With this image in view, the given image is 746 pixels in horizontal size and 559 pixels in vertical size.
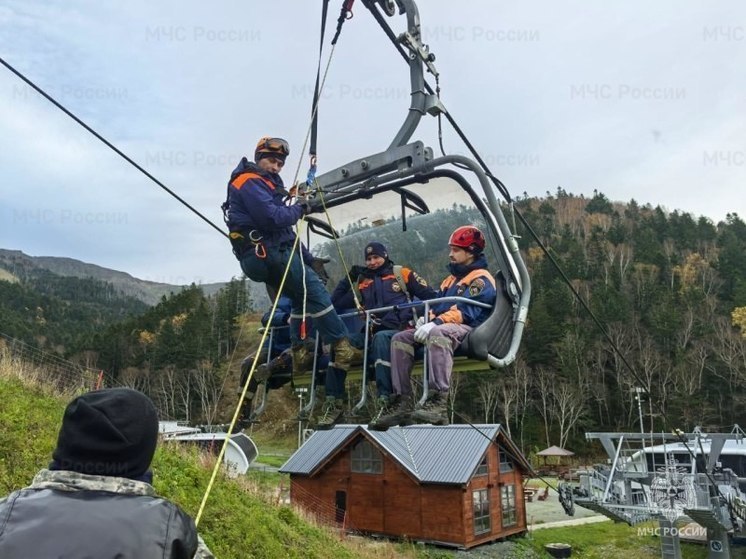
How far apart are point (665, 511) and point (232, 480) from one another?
1314 cm

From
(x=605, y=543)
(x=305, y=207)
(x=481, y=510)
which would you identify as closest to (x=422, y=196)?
(x=305, y=207)

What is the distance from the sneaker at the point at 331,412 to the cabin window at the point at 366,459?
20.3m

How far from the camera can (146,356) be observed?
211 feet

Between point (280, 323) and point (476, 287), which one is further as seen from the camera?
point (280, 323)

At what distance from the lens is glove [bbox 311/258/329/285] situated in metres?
6.36

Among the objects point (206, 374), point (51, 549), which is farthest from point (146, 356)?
point (51, 549)

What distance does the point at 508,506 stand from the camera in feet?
87.2

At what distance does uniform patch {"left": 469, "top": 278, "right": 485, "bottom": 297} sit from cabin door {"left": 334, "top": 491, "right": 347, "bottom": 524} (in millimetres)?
22235

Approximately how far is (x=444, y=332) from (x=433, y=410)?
2.27 feet

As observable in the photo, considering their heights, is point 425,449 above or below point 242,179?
below

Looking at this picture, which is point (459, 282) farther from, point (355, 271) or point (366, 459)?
point (366, 459)

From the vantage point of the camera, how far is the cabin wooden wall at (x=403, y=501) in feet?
75.9

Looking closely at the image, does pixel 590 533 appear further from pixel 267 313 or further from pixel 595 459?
pixel 267 313

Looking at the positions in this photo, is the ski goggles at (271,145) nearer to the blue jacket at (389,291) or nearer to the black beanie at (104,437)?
the blue jacket at (389,291)
